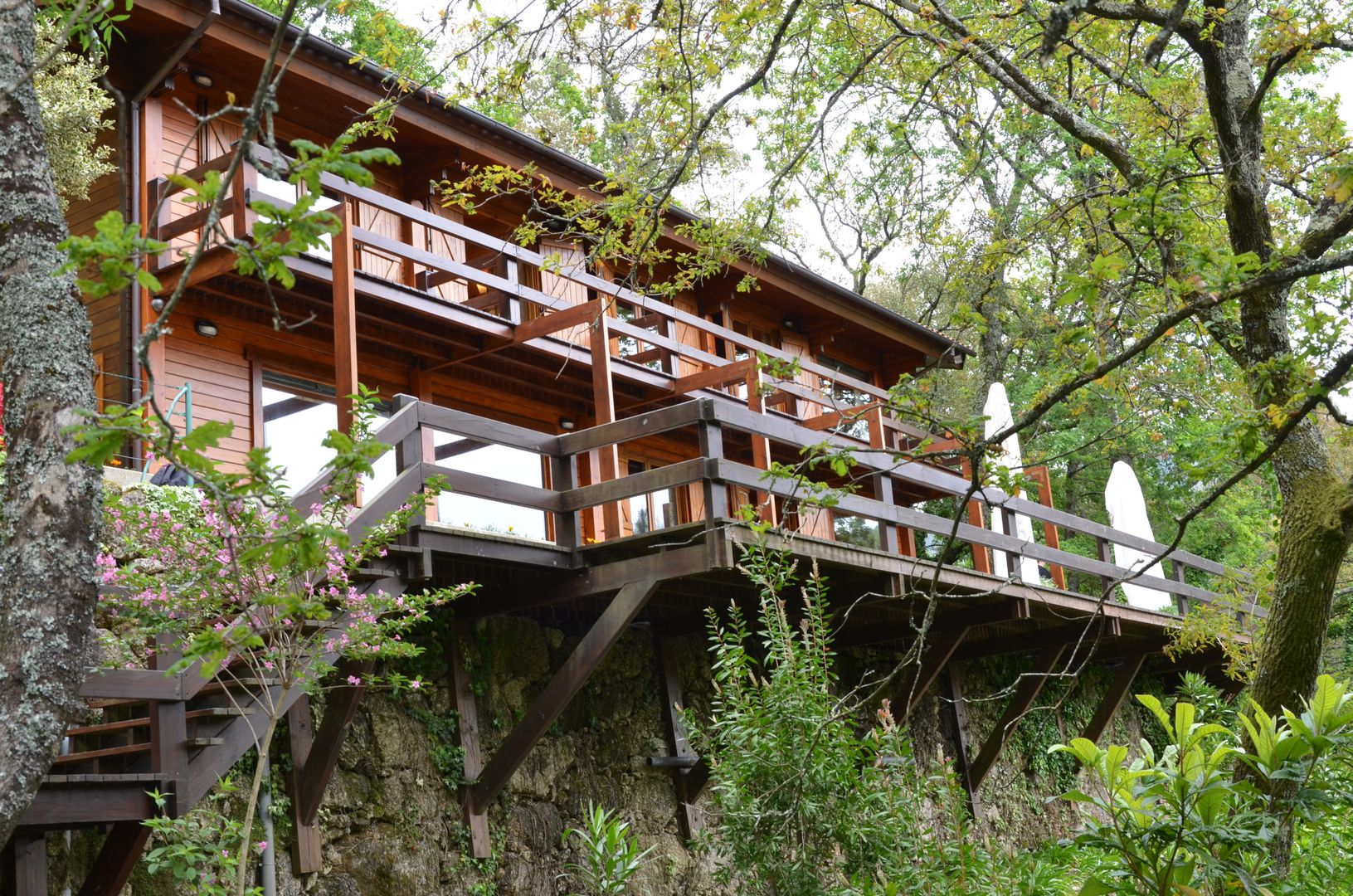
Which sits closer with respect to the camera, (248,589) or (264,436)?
(248,589)

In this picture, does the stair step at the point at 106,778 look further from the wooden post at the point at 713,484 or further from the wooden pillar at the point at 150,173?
the wooden pillar at the point at 150,173

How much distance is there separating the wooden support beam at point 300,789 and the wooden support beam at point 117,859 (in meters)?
1.34

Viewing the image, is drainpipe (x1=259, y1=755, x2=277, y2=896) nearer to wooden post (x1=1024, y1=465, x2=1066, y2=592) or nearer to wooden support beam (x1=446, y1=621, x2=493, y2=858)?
wooden support beam (x1=446, y1=621, x2=493, y2=858)

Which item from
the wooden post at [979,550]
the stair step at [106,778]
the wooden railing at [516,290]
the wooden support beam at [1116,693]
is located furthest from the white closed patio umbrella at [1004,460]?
the stair step at [106,778]

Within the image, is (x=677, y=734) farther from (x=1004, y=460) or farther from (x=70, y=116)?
(x=70, y=116)

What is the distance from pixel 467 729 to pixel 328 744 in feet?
5.27

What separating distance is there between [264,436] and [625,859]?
17.2ft

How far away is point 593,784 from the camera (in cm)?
990

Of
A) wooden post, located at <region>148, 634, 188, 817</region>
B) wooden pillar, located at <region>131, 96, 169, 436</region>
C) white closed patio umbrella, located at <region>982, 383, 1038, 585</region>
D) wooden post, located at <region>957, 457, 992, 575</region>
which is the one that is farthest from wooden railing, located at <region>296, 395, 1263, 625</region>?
white closed patio umbrella, located at <region>982, 383, 1038, 585</region>

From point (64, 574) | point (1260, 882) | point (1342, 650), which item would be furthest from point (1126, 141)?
point (1342, 650)

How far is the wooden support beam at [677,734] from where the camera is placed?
34.3ft

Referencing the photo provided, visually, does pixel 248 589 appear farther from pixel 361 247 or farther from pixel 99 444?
pixel 361 247

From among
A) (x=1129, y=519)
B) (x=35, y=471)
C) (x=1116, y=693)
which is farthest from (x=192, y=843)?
(x=1129, y=519)

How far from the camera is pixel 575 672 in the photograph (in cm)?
824
